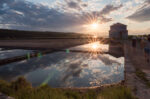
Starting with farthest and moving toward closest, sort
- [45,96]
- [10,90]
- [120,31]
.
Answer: [120,31]
[10,90]
[45,96]

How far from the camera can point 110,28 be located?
4928cm

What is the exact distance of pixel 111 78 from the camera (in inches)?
245

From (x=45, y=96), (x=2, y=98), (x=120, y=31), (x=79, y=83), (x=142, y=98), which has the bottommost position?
(x=79, y=83)

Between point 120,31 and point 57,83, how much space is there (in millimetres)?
47907

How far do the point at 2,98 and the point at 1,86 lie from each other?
2.49m

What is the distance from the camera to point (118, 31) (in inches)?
1854

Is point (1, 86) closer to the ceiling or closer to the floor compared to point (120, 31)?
closer to the floor

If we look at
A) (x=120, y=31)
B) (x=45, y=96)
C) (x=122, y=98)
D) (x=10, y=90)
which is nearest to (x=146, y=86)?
(x=122, y=98)

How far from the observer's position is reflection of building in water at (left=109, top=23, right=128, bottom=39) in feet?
151

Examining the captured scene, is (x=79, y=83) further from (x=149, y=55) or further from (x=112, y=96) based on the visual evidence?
(x=149, y=55)

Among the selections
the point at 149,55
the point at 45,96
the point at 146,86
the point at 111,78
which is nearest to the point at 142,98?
the point at 146,86

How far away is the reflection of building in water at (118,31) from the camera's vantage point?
46041mm

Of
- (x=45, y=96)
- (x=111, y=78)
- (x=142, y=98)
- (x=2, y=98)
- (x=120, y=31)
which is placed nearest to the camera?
(x=2, y=98)

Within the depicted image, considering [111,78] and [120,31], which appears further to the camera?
[120,31]
